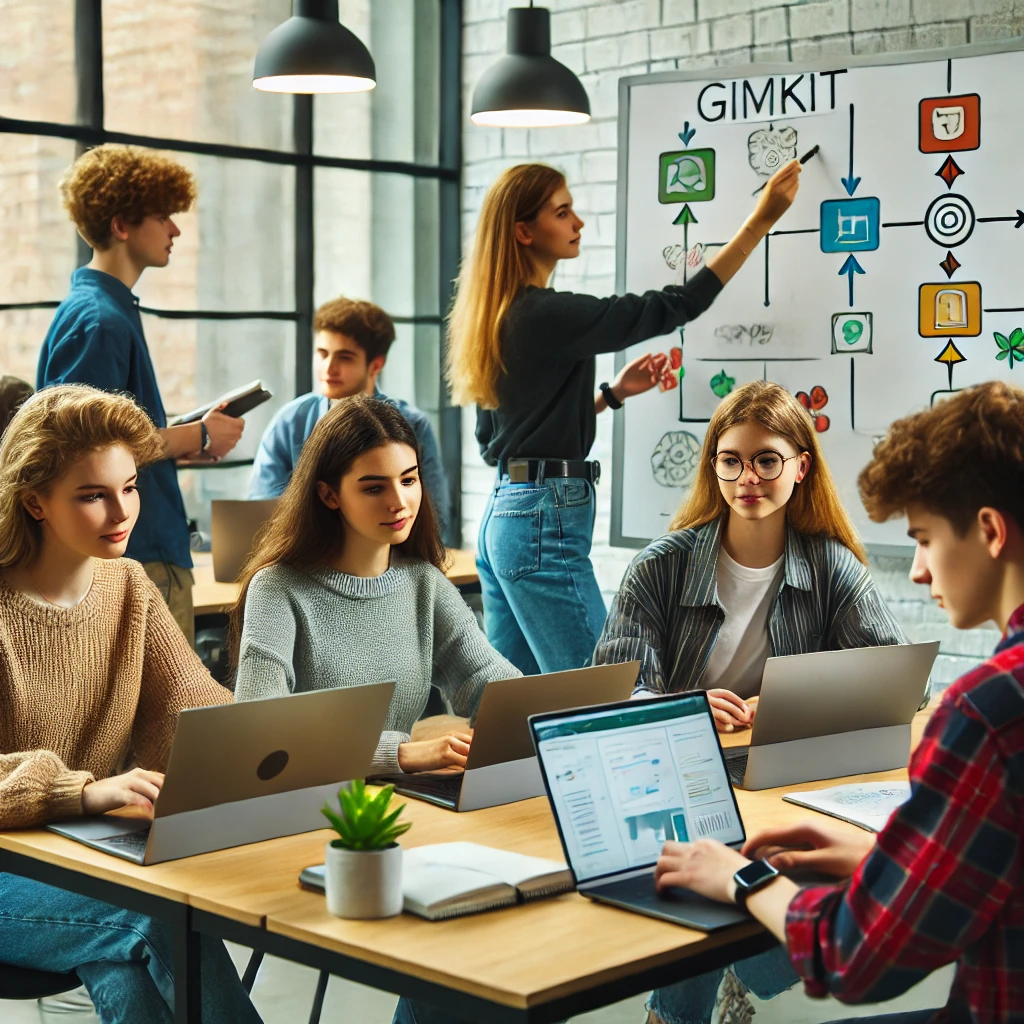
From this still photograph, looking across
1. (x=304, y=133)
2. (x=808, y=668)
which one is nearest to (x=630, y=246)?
(x=304, y=133)

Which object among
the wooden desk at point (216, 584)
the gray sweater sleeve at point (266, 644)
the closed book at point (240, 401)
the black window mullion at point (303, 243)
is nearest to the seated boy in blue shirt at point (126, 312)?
the wooden desk at point (216, 584)

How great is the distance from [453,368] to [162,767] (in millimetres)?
1570

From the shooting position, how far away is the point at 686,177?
14.7 ft

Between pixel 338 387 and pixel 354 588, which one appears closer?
pixel 354 588

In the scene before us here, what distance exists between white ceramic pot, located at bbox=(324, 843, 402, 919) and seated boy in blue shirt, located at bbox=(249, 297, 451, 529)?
8.12 feet

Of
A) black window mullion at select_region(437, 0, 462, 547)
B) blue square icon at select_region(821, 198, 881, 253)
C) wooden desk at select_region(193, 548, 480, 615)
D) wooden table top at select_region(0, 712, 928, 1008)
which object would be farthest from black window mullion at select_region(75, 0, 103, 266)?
wooden table top at select_region(0, 712, 928, 1008)

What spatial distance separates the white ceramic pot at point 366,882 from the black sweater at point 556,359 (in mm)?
2001

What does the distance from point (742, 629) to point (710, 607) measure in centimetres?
7

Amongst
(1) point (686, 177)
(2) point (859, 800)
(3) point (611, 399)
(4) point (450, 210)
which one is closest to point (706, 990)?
(2) point (859, 800)

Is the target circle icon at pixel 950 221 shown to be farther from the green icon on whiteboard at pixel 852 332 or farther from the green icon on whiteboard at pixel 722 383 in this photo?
the green icon on whiteboard at pixel 722 383

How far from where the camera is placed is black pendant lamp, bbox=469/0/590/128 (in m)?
3.92

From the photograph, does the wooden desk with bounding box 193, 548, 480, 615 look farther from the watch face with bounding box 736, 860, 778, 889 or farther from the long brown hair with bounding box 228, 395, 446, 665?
the watch face with bounding box 736, 860, 778, 889

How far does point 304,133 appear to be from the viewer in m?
4.92

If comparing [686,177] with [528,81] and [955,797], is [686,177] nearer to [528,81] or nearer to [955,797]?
[528,81]
